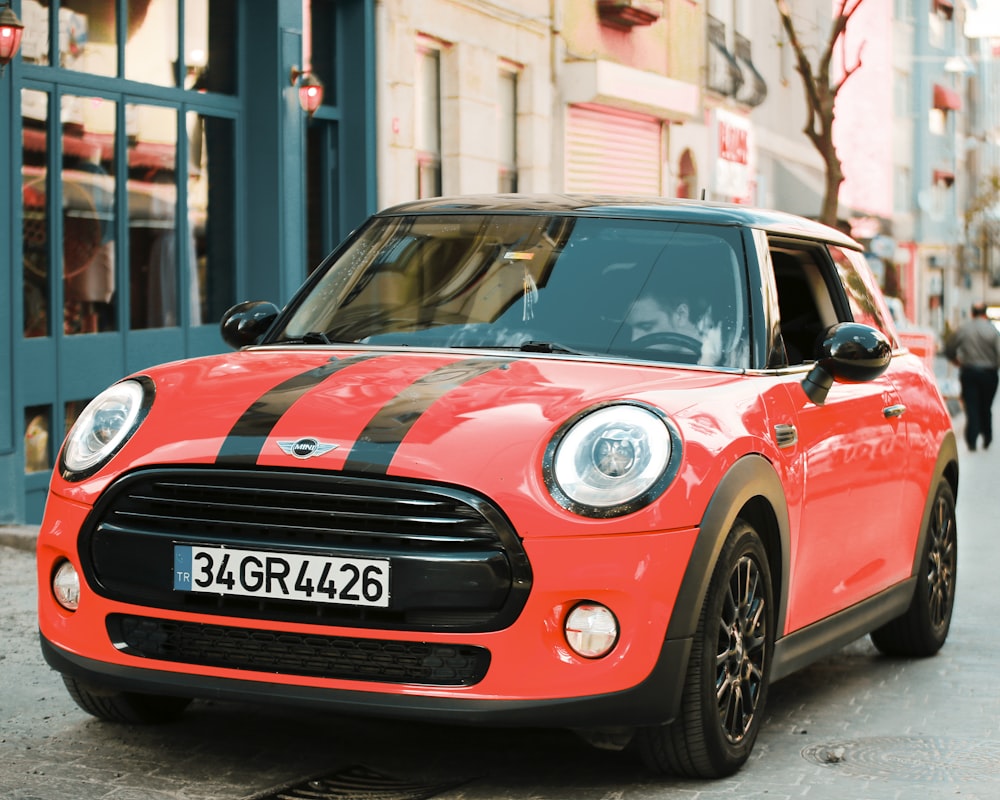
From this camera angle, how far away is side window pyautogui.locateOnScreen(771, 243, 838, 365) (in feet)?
21.0

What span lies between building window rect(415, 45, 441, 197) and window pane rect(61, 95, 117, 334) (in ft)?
A: 18.6

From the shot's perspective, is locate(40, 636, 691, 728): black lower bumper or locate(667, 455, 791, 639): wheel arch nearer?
locate(40, 636, 691, 728): black lower bumper

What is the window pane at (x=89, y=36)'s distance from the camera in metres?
12.8

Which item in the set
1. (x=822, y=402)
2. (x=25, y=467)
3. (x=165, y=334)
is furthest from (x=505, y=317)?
(x=165, y=334)

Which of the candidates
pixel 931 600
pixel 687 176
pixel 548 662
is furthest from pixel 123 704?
pixel 687 176

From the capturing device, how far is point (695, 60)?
27.5 meters

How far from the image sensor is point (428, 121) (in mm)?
18984

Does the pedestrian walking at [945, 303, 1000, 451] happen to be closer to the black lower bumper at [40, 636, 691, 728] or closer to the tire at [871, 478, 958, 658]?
the tire at [871, 478, 958, 658]

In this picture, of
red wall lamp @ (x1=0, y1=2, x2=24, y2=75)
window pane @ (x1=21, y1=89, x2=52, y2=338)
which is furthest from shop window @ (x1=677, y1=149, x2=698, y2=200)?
red wall lamp @ (x1=0, y1=2, x2=24, y2=75)

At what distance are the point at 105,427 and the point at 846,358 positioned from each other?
2.33 m

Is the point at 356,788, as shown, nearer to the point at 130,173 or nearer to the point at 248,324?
the point at 248,324

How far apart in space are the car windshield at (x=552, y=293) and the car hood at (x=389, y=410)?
0.78ft

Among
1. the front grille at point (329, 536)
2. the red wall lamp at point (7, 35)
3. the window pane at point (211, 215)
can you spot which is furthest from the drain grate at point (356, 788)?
the window pane at point (211, 215)

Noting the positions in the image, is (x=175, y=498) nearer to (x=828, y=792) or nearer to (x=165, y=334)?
(x=828, y=792)
